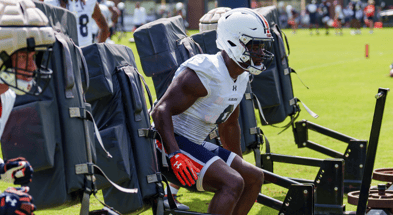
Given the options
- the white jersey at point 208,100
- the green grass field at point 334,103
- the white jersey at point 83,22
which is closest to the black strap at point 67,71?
the white jersey at point 208,100

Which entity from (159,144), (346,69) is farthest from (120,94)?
→ (346,69)

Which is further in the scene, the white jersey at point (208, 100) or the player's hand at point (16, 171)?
the white jersey at point (208, 100)

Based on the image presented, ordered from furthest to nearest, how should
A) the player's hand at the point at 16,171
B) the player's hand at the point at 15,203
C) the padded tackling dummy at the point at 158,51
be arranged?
the padded tackling dummy at the point at 158,51, the player's hand at the point at 16,171, the player's hand at the point at 15,203

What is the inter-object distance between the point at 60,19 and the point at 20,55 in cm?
71

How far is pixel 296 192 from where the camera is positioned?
394cm

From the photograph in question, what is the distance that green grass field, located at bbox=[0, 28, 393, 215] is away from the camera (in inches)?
228

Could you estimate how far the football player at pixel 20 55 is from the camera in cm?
254

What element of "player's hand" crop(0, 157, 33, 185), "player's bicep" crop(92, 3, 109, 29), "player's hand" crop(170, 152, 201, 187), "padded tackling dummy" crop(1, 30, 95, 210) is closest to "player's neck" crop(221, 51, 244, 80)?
"player's hand" crop(170, 152, 201, 187)

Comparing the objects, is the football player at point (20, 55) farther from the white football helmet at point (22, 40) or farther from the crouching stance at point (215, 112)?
the crouching stance at point (215, 112)

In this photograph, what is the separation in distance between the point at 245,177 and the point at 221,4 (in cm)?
488

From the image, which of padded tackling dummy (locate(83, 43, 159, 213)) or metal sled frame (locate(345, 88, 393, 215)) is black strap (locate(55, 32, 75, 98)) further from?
metal sled frame (locate(345, 88, 393, 215))

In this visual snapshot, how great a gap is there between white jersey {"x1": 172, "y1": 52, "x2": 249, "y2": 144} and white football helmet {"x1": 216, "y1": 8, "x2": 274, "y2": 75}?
122 mm

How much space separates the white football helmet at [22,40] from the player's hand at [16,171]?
35cm

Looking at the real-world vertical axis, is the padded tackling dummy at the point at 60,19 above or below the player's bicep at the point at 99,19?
above
